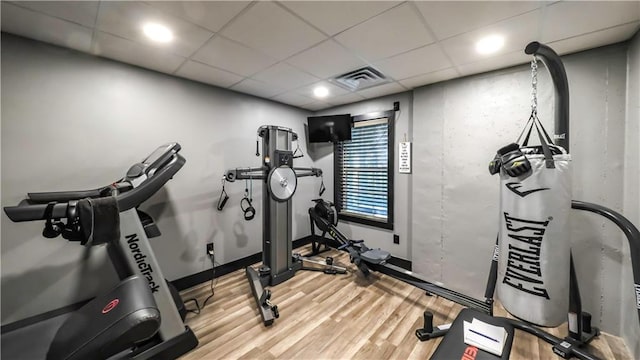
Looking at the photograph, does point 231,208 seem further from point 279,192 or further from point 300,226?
point 300,226

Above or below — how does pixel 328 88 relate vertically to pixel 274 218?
above

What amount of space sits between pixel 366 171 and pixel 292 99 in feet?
5.17

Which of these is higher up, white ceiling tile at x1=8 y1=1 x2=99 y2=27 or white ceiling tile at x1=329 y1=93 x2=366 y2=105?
white ceiling tile at x1=329 y1=93 x2=366 y2=105

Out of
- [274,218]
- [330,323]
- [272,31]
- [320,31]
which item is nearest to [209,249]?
[274,218]

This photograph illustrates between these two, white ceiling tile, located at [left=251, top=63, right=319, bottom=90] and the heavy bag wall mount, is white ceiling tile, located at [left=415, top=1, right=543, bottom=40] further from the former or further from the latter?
white ceiling tile, located at [left=251, top=63, right=319, bottom=90]

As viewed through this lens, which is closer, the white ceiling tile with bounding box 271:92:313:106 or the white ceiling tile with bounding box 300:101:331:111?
the white ceiling tile with bounding box 271:92:313:106

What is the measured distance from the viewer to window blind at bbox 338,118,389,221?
346 centimetres

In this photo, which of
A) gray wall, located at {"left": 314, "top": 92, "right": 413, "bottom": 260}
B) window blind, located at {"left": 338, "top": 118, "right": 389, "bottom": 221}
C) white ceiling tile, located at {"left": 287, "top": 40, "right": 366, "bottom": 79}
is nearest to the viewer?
white ceiling tile, located at {"left": 287, "top": 40, "right": 366, "bottom": 79}

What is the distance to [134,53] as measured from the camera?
2.07 meters

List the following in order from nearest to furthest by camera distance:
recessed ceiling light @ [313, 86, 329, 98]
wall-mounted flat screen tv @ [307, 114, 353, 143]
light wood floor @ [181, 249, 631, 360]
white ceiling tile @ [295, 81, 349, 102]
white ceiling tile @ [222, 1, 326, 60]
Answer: white ceiling tile @ [222, 1, 326, 60]
light wood floor @ [181, 249, 631, 360]
white ceiling tile @ [295, 81, 349, 102]
recessed ceiling light @ [313, 86, 329, 98]
wall-mounted flat screen tv @ [307, 114, 353, 143]

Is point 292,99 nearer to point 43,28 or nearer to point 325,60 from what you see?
point 325,60

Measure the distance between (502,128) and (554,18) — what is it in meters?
1.01

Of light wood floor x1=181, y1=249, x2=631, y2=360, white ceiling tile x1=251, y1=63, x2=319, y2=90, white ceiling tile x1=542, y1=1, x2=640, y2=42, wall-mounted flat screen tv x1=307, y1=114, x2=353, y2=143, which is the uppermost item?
white ceiling tile x1=251, y1=63, x2=319, y2=90

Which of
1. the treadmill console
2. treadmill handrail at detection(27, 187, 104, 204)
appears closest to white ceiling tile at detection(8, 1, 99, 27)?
the treadmill console
